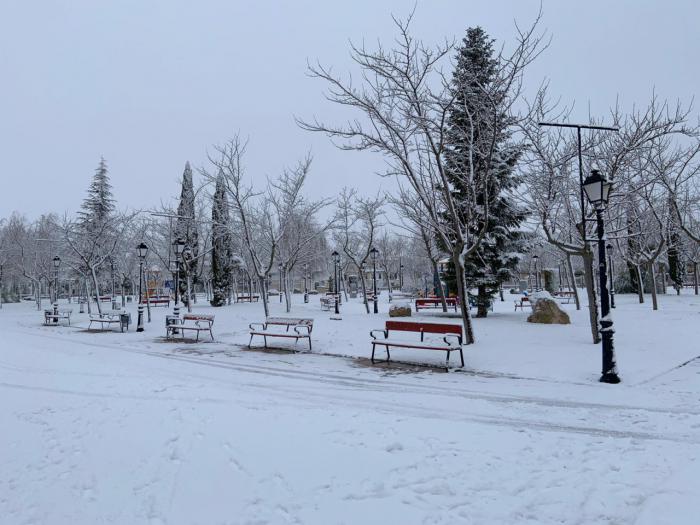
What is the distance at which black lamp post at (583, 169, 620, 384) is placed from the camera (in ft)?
26.1

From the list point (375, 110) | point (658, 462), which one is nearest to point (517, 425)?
point (658, 462)

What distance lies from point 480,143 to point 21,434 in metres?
11.2

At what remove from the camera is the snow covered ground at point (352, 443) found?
354 cm

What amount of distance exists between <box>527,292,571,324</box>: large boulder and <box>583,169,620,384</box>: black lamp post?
29.2 ft

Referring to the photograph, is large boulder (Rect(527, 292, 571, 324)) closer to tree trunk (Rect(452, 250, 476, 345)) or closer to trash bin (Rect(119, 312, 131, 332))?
tree trunk (Rect(452, 250, 476, 345))

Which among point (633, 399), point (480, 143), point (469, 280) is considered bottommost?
point (633, 399)

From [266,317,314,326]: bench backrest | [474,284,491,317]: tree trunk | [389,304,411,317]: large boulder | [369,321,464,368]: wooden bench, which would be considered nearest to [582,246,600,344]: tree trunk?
[369,321,464,368]: wooden bench

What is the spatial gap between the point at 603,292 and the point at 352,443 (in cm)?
584

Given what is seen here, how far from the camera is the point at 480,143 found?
12.0 meters

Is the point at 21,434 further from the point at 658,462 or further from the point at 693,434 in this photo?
the point at 693,434

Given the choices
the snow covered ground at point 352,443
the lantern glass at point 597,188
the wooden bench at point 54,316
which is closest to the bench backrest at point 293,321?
the snow covered ground at point 352,443

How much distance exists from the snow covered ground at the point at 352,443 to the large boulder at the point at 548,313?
6.71 meters

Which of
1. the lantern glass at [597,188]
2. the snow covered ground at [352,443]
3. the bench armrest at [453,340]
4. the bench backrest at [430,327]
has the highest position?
the lantern glass at [597,188]

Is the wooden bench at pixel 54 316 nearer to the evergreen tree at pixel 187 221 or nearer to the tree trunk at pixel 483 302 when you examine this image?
the evergreen tree at pixel 187 221
